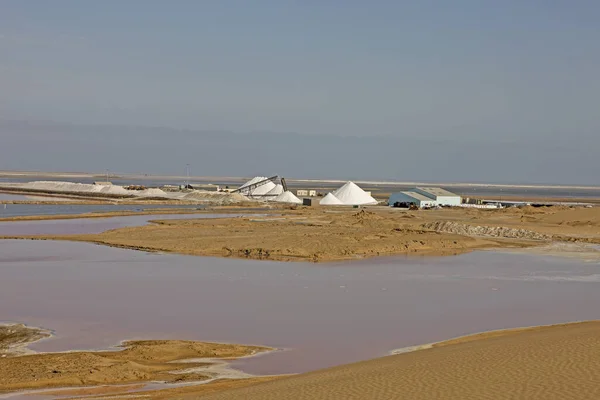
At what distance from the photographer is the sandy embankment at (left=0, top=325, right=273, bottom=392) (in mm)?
11922

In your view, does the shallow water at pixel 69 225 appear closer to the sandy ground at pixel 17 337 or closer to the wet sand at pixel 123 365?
the sandy ground at pixel 17 337

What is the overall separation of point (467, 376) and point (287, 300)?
34.6ft

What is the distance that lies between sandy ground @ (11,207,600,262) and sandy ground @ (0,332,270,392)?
17290 millimetres

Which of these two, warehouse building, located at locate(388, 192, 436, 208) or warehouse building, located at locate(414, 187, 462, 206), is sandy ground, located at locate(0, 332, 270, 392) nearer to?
warehouse building, located at locate(388, 192, 436, 208)

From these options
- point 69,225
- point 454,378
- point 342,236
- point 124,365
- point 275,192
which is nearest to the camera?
point 454,378

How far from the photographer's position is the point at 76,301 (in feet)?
65.9

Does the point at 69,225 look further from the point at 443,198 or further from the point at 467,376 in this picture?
the point at 443,198

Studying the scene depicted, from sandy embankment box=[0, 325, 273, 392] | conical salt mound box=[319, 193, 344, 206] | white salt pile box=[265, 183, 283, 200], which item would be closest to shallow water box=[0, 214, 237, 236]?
conical salt mound box=[319, 193, 344, 206]

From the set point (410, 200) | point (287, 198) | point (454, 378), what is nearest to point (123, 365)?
point (454, 378)

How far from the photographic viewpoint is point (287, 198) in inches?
3209

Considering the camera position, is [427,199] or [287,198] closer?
[427,199]

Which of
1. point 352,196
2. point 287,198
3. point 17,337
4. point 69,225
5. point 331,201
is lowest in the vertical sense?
point 17,337

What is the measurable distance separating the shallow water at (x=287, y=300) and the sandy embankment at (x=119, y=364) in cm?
65

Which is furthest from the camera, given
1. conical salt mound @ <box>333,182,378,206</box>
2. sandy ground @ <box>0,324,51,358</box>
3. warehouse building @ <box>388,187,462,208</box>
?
conical salt mound @ <box>333,182,378,206</box>
